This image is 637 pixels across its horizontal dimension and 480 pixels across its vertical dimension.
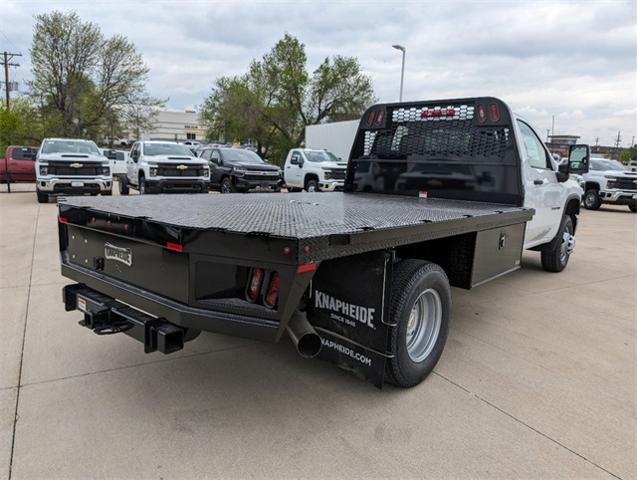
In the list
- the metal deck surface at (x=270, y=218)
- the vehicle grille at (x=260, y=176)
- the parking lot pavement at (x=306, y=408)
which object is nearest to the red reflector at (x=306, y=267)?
the metal deck surface at (x=270, y=218)

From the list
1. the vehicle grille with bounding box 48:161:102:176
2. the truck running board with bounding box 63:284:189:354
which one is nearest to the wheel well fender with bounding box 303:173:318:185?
the vehicle grille with bounding box 48:161:102:176

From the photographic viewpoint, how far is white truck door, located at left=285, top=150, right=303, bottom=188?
1829 centimetres

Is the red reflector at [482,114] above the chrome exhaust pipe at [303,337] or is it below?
above

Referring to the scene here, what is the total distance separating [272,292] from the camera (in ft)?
8.07

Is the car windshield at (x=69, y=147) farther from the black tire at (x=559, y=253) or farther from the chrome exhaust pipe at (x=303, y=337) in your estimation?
the chrome exhaust pipe at (x=303, y=337)

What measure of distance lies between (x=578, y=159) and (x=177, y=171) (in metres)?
10.7

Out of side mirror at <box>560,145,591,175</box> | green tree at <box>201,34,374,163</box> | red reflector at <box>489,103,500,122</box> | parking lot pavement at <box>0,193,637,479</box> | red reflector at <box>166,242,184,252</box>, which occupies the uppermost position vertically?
green tree at <box>201,34,374,163</box>

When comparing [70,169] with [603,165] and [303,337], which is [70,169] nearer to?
[303,337]

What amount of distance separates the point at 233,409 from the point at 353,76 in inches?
1543

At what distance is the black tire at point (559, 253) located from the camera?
659 cm

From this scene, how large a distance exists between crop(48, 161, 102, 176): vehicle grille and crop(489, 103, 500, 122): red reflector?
11.7m

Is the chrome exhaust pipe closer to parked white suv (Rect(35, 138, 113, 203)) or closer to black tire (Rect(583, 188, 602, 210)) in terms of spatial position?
parked white suv (Rect(35, 138, 113, 203))

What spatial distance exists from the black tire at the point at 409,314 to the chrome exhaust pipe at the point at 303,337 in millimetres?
483

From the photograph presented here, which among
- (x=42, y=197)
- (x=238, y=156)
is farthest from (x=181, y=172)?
(x=42, y=197)
